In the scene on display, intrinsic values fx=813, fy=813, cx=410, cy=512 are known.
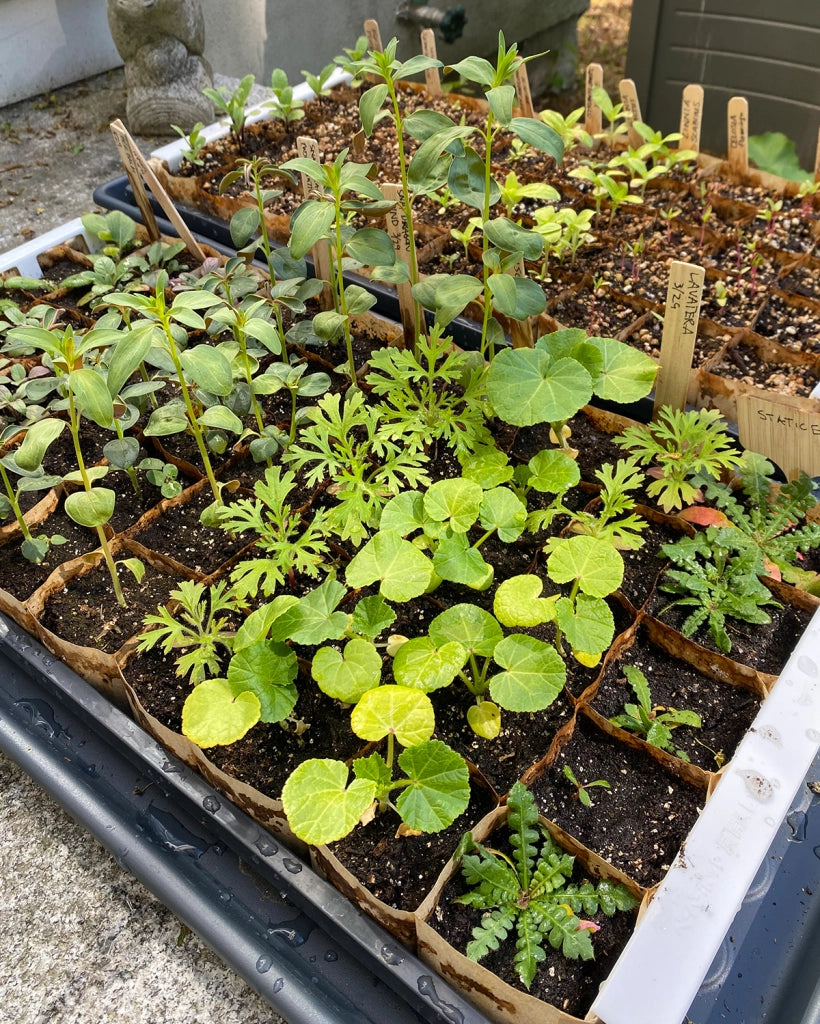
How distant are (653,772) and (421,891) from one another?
440 mm

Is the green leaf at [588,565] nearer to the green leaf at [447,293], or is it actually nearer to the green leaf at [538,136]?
the green leaf at [447,293]

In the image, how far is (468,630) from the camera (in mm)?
1370

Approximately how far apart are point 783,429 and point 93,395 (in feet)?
4.42

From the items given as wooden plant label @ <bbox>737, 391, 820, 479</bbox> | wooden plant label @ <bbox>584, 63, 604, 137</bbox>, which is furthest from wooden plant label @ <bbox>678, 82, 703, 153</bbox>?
wooden plant label @ <bbox>737, 391, 820, 479</bbox>

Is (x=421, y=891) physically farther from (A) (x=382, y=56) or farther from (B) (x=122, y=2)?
(B) (x=122, y=2)

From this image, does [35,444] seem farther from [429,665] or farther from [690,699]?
[690,699]

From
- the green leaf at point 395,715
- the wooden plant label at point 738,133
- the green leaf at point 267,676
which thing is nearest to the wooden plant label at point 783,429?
the green leaf at point 395,715

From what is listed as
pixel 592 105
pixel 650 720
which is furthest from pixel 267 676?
pixel 592 105

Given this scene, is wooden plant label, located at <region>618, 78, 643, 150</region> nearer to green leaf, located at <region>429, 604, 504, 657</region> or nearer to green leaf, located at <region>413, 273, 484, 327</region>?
green leaf, located at <region>413, 273, 484, 327</region>

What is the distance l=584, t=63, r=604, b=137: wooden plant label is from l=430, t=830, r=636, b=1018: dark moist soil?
2.55 meters

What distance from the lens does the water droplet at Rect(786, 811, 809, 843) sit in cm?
137

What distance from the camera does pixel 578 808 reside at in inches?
52.9

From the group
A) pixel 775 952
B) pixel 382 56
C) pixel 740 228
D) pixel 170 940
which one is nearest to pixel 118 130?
pixel 382 56

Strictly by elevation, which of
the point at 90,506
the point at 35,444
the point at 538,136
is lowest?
the point at 90,506
